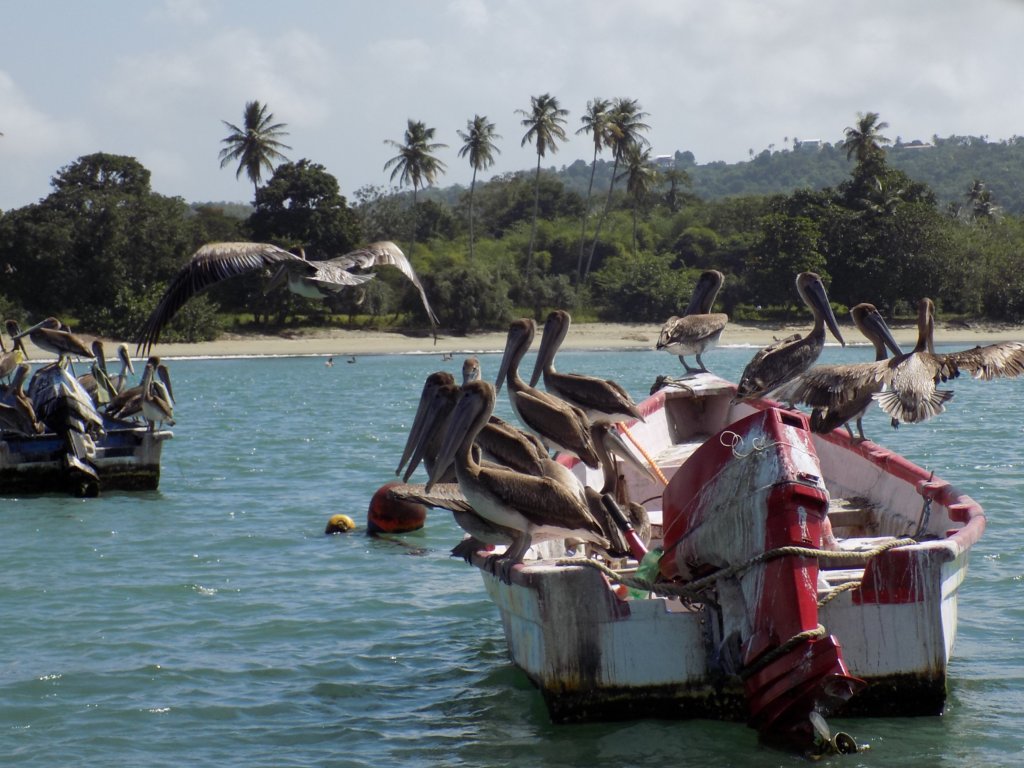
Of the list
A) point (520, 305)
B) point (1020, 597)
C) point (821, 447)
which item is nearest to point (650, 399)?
point (821, 447)

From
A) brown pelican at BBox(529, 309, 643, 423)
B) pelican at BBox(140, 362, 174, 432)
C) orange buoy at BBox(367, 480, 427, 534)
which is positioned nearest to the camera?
brown pelican at BBox(529, 309, 643, 423)

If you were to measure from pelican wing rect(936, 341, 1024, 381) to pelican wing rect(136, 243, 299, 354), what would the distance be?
4.05 meters

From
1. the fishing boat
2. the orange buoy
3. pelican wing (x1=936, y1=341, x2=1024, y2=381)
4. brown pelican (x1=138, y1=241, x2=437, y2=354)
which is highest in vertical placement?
brown pelican (x1=138, y1=241, x2=437, y2=354)

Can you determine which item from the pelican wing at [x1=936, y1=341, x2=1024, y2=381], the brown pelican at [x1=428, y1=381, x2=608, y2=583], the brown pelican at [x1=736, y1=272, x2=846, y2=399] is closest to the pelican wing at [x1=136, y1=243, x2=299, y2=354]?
the brown pelican at [x1=428, y1=381, x2=608, y2=583]

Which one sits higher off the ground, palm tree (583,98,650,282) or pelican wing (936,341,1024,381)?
palm tree (583,98,650,282)

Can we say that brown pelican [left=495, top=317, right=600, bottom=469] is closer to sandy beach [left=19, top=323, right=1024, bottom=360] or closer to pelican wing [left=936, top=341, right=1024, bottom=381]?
pelican wing [left=936, top=341, right=1024, bottom=381]

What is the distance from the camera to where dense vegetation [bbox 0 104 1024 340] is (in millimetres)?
49344

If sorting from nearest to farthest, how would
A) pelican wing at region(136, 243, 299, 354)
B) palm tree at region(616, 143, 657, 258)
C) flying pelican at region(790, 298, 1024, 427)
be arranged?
flying pelican at region(790, 298, 1024, 427), pelican wing at region(136, 243, 299, 354), palm tree at region(616, 143, 657, 258)

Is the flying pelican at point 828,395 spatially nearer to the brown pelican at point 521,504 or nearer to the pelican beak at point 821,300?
the pelican beak at point 821,300

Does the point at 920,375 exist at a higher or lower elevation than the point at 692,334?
lower

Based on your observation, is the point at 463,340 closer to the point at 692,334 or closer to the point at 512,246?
the point at 512,246

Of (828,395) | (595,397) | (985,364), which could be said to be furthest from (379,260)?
(985,364)

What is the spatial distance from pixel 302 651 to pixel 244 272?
247 cm

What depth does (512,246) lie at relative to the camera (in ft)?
223
